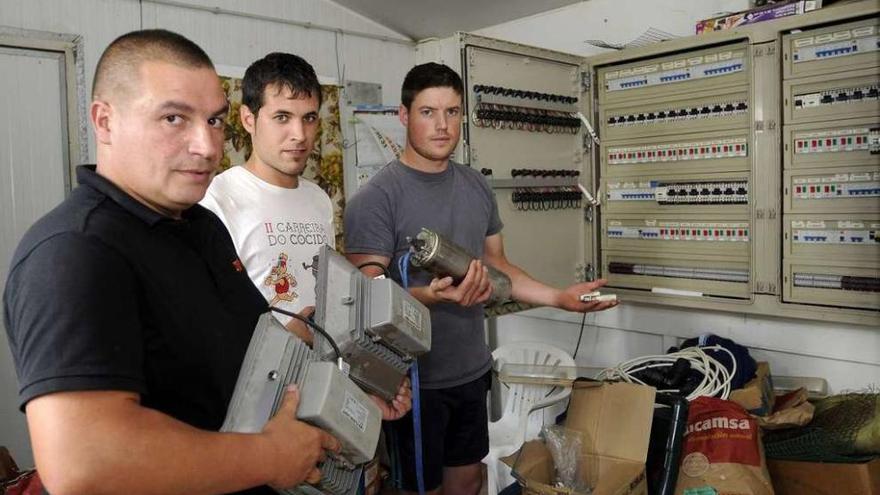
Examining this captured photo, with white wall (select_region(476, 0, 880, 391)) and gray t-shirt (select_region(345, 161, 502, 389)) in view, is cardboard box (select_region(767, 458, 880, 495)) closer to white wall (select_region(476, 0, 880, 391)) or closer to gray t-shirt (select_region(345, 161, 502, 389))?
white wall (select_region(476, 0, 880, 391))

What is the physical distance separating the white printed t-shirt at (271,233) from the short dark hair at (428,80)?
20.0 inches

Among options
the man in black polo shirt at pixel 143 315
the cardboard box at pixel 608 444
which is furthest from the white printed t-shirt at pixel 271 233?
the cardboard box at pixel 608 444

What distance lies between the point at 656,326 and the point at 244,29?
2331mm

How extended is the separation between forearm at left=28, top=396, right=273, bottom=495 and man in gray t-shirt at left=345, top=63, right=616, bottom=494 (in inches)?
34.0

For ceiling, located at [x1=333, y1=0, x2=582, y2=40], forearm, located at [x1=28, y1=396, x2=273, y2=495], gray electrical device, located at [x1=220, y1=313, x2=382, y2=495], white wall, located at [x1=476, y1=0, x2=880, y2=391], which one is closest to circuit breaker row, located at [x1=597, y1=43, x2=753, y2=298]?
white wall, located at [x1=476, y1=0, x2=880, y2=391]

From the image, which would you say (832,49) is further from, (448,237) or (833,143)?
(448,237)

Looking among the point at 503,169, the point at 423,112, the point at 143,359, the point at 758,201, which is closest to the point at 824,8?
the point at 758,201

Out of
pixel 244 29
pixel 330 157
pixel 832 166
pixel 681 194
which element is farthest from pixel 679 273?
pixel 244 29

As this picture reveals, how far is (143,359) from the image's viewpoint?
791 mm

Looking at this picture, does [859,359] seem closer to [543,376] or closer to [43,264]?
[543,376]

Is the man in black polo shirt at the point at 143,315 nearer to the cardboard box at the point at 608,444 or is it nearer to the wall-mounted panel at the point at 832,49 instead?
the cardboard box at the point at 608,444

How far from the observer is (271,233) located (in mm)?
1520

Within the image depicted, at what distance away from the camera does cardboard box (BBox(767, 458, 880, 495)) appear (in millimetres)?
1921

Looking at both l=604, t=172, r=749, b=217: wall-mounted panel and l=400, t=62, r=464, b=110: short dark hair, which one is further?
l=604, t=172, r=749, b=217: wall-mounted panel
